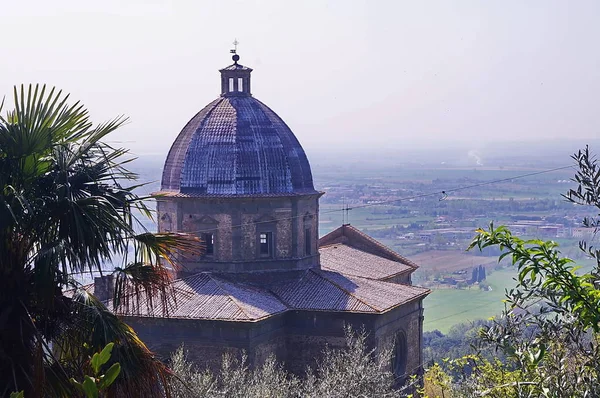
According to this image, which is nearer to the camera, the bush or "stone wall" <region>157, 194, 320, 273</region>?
the bush

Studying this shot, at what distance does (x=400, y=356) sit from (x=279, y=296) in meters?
4.78

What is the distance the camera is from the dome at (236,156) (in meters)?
30.7

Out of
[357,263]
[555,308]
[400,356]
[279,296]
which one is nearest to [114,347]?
[555,308]

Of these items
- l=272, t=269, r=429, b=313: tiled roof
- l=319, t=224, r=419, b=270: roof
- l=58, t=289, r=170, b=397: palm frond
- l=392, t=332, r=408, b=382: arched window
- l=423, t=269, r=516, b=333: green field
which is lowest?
l=423, t=269, r=516, b=333: green field

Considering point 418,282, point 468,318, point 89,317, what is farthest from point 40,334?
point 418,282

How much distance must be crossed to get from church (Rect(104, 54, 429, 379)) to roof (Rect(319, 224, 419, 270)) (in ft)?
15.1

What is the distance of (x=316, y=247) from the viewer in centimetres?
3256

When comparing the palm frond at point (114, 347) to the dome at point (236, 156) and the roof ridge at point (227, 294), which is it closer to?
the roof ridge at point (227, 294)

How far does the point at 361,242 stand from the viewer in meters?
38.7

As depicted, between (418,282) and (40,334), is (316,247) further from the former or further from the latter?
(418,282)

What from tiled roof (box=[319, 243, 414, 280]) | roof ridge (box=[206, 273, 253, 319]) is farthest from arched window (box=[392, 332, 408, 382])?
roof ridge (box=[206, 273, 253, 319])

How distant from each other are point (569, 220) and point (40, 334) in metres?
99.2

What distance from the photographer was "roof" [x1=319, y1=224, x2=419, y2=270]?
3825 cm

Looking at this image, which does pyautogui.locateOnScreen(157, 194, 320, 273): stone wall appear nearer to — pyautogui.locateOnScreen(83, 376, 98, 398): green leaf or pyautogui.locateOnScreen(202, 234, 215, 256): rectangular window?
pyautogui.locateOnScreen(202, 234, 215, 256): rectangular window
